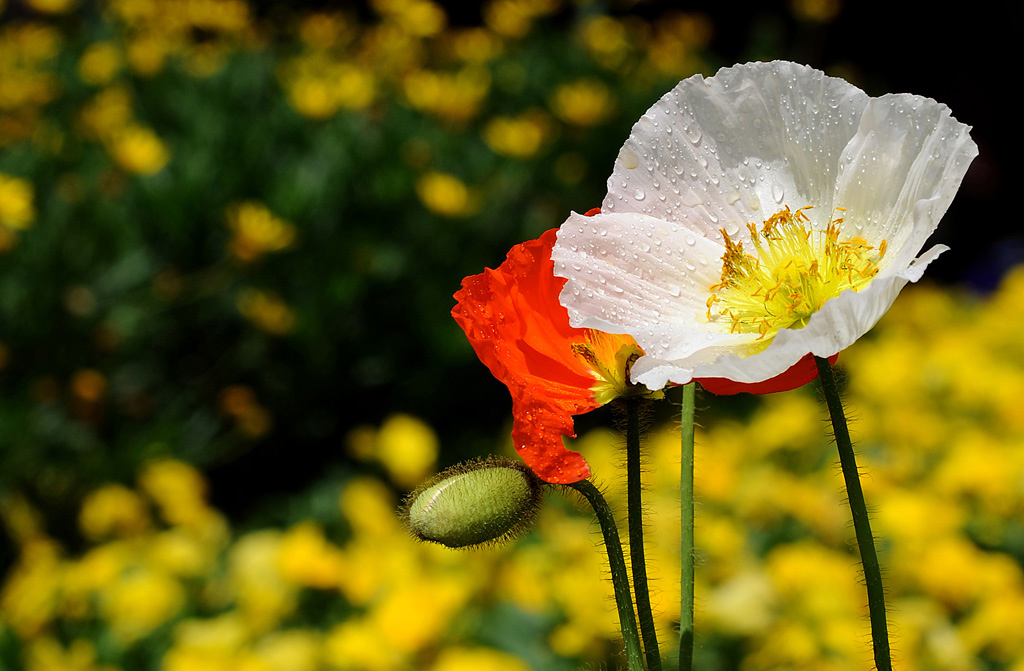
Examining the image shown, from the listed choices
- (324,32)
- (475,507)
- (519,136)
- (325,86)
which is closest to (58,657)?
(475,507)

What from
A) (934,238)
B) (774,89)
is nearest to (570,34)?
(934,238)

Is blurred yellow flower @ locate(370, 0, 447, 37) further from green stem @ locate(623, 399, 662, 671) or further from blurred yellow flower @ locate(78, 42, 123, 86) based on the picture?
green stem @ locate(623, 399, 662, 671)

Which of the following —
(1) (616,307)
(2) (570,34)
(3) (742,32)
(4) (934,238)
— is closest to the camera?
(1) (616,307)

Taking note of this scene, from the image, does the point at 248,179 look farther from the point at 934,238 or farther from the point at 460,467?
the point at 934,238

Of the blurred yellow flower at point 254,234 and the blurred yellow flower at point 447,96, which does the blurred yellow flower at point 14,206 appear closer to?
the blurred yellow flower at point 254,234

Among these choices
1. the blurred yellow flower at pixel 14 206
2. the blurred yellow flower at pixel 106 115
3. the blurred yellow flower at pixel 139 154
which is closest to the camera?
the blurred yellow flower at pixel 14 206

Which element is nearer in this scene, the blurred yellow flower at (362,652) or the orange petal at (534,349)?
the orange petal at (534,349)

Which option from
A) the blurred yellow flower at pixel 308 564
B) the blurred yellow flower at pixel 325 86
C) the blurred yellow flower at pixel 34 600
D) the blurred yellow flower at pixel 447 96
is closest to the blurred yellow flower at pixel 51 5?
the blurred yellow flower at pixel 325 86
